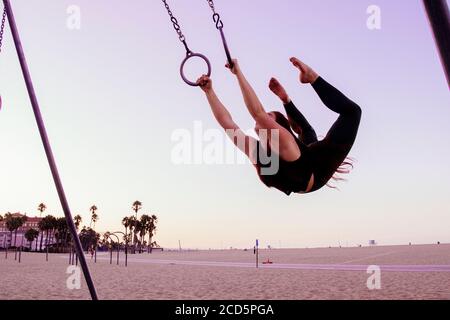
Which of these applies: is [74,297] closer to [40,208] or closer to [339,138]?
[339,138]

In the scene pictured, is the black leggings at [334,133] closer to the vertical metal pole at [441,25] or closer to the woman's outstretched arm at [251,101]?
the woman's outstretched arm at [251,101]

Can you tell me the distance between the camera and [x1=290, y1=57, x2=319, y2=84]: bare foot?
264 cm

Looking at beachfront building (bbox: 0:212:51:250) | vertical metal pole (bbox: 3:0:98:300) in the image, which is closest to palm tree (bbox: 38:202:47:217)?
beachfront building (bbox: 0:212:51:250)

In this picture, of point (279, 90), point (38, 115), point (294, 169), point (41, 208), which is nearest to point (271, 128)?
point (294, 169)

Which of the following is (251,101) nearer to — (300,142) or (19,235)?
(300,142)

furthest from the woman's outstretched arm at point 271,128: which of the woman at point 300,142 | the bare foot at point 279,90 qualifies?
the bare foot at point 279,90

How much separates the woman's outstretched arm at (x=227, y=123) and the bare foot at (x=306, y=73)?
0.54 m

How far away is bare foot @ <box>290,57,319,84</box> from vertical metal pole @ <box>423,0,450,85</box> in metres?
1.06

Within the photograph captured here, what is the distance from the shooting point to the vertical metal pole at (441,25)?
1.58m

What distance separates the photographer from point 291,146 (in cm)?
249

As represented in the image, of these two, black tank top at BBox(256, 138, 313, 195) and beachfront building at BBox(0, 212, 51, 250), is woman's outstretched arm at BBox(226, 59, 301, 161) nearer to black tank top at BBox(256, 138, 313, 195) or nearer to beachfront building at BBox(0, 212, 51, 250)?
black tank top at BBox(256, 138, 313, 195)

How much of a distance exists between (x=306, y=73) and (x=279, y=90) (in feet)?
2.01

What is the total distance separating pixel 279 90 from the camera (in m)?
3.26

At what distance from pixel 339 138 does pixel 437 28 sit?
3.54 feet
